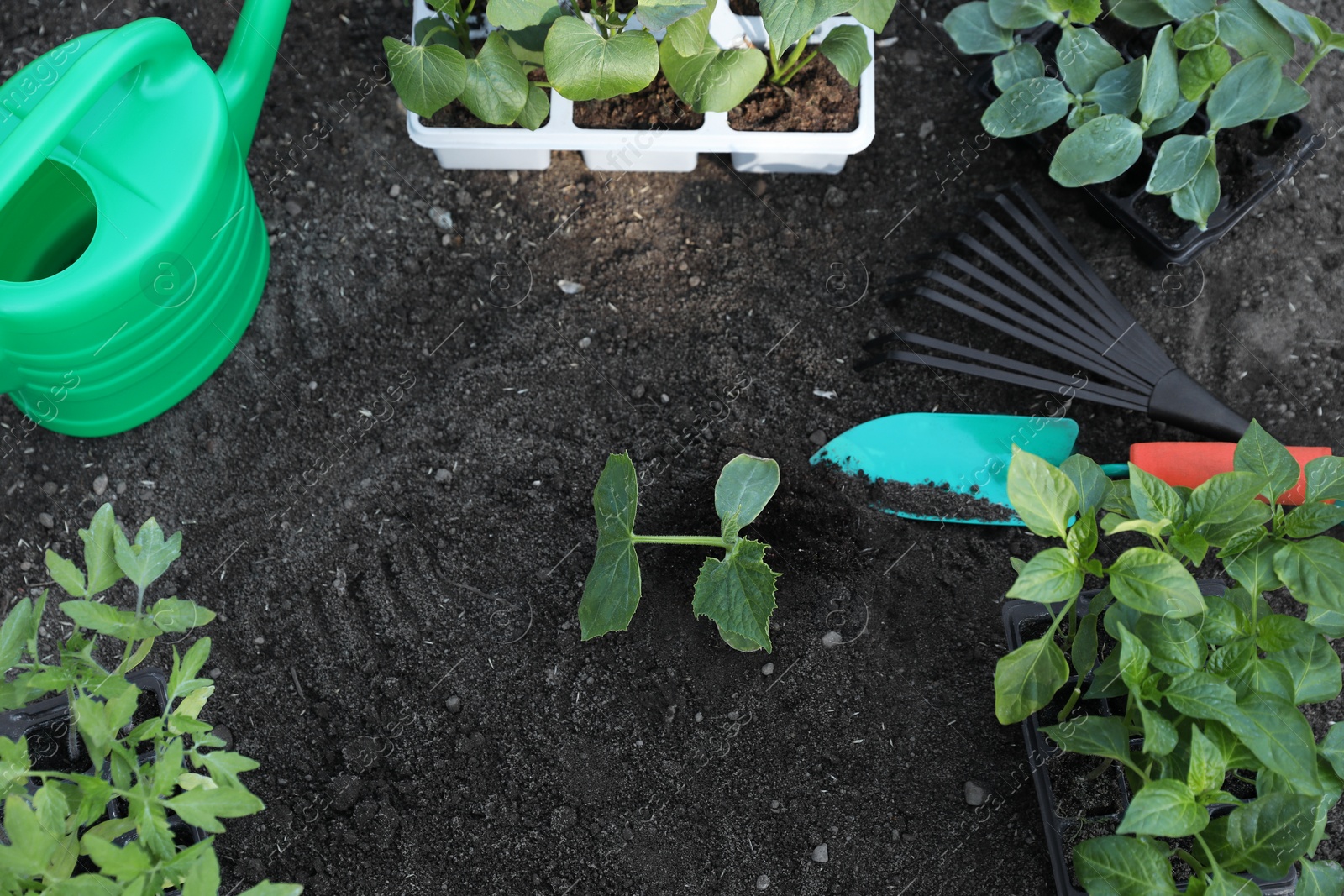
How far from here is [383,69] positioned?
1.64 m

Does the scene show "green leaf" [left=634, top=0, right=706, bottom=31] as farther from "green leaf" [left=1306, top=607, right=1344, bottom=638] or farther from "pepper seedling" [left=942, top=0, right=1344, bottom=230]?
"green leaf" [left=1306, top=607, right=1344, bottom=638]

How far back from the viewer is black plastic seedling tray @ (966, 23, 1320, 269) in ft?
4.89

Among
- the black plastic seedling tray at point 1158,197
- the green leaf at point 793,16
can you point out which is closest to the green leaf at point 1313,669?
the black plastic seedling tray at point 1158,197

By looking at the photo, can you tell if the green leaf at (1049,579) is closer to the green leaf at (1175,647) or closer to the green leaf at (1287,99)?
the green leaf at (1175,647)

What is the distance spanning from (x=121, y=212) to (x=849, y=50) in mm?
988

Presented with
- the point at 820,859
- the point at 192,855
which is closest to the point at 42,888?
the point at 192,855

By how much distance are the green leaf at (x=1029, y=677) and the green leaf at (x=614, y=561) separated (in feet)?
1.52

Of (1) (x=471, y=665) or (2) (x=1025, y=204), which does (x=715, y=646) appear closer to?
(1) (x=471, y=665)

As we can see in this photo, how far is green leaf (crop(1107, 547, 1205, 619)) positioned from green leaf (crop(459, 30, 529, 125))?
0.94m

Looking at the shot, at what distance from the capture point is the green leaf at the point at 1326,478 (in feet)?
3.61

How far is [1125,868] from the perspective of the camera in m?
1.03

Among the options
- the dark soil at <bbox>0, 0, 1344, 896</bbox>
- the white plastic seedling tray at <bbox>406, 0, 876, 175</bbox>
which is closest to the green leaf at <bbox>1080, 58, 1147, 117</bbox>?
the dark soil at <bbox>0, 0, 1344, 896</bbox>

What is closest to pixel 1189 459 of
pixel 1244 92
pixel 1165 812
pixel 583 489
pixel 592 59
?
pixel 1244 92

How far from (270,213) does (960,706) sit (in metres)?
1.34
